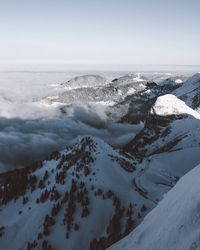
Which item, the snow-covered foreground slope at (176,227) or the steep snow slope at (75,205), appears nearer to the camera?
the snow-covered foreground slope at (176,227)

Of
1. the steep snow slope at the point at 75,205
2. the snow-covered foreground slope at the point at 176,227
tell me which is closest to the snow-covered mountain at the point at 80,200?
the steep snow slope at the point at 75,205

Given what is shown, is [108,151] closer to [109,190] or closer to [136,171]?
[136,171]

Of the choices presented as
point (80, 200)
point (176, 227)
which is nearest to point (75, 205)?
point (80, 200)

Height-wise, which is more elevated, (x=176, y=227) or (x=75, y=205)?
(x=176, y=227)

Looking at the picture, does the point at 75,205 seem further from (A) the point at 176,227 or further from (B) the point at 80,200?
(A) the point at 176,227

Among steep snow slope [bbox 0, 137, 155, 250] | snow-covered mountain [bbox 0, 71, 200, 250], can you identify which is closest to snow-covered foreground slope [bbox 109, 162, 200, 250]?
steep snow slope [bbox 0, 137, 155, 250]

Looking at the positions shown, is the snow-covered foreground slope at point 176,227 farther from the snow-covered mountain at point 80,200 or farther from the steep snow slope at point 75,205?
the snow-covered mountain at point 80,200

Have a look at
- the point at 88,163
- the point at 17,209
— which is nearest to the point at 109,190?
the point at 88,163

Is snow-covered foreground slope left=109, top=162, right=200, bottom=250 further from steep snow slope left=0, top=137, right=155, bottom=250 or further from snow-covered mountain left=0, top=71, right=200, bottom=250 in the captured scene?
snow-covered mountain left=0, top=71, right=200, bottom=250
